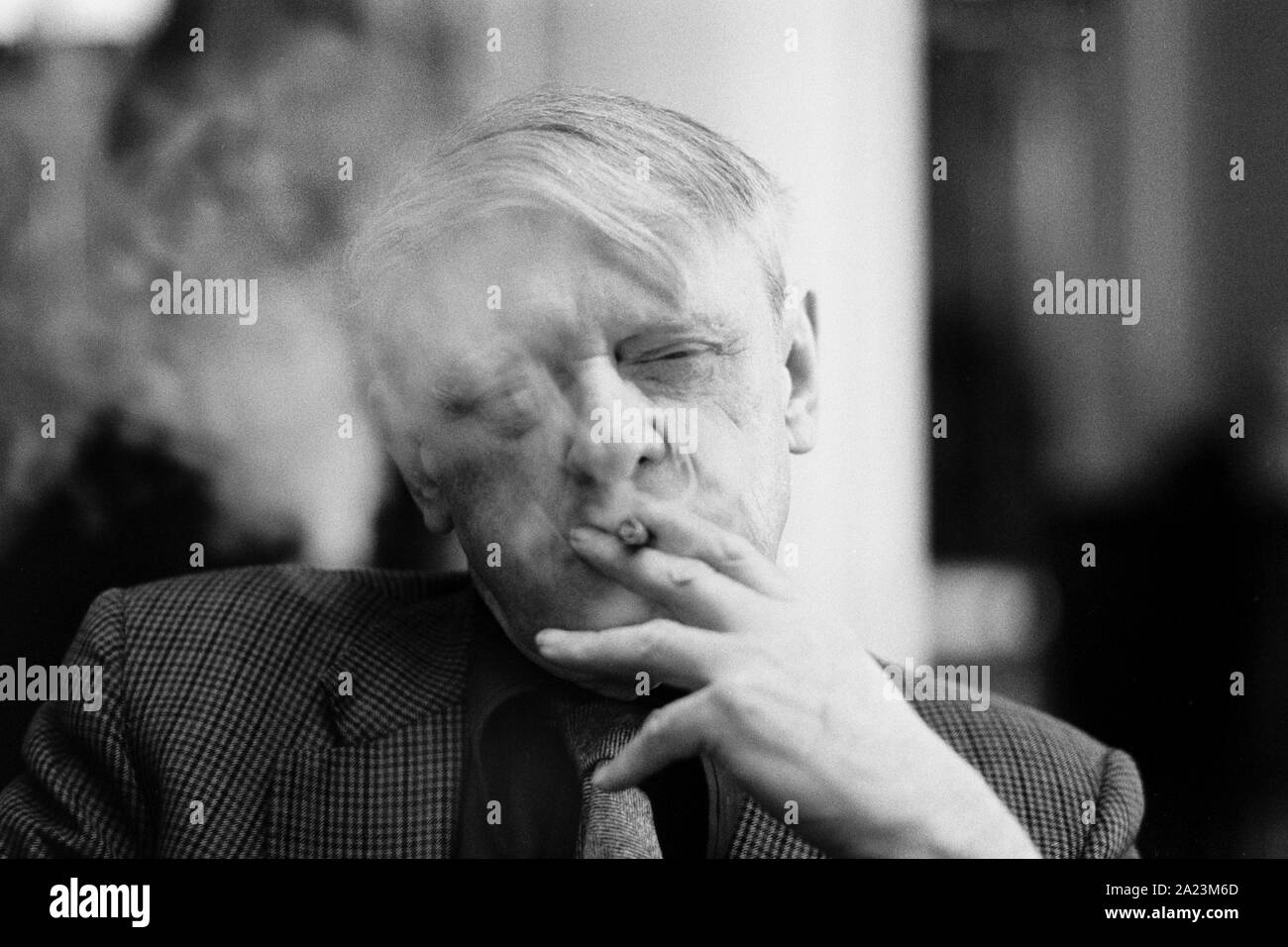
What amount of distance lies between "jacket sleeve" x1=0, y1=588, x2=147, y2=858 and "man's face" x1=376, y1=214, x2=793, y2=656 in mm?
498

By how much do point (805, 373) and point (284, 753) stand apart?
31.8 inches

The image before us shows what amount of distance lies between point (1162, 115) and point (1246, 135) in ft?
0.40

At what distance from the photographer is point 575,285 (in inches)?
67.5

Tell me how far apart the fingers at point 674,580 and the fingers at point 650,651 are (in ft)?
0.07

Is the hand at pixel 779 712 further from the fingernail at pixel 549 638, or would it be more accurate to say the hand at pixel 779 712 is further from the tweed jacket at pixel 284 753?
the tweed jacket at pixel 284 753

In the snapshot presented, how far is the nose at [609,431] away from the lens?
1699mm

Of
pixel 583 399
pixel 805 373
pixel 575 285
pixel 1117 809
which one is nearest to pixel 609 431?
pixel 583 399

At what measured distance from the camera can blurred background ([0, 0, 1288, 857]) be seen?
5.96 feet

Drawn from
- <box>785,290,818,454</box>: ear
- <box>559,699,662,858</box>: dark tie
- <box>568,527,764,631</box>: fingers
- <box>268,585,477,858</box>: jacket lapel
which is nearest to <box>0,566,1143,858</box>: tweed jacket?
<box>268,585,477,858</box>: jacket lapel

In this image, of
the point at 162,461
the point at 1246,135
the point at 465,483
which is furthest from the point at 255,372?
the point at 1246,135

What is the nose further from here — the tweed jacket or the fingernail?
the tweed jacket

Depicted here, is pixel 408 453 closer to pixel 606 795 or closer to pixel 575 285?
pixel 575 285

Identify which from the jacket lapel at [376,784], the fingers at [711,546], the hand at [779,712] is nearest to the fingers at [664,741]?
the hand at [779,712]

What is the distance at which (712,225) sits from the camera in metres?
1.76
